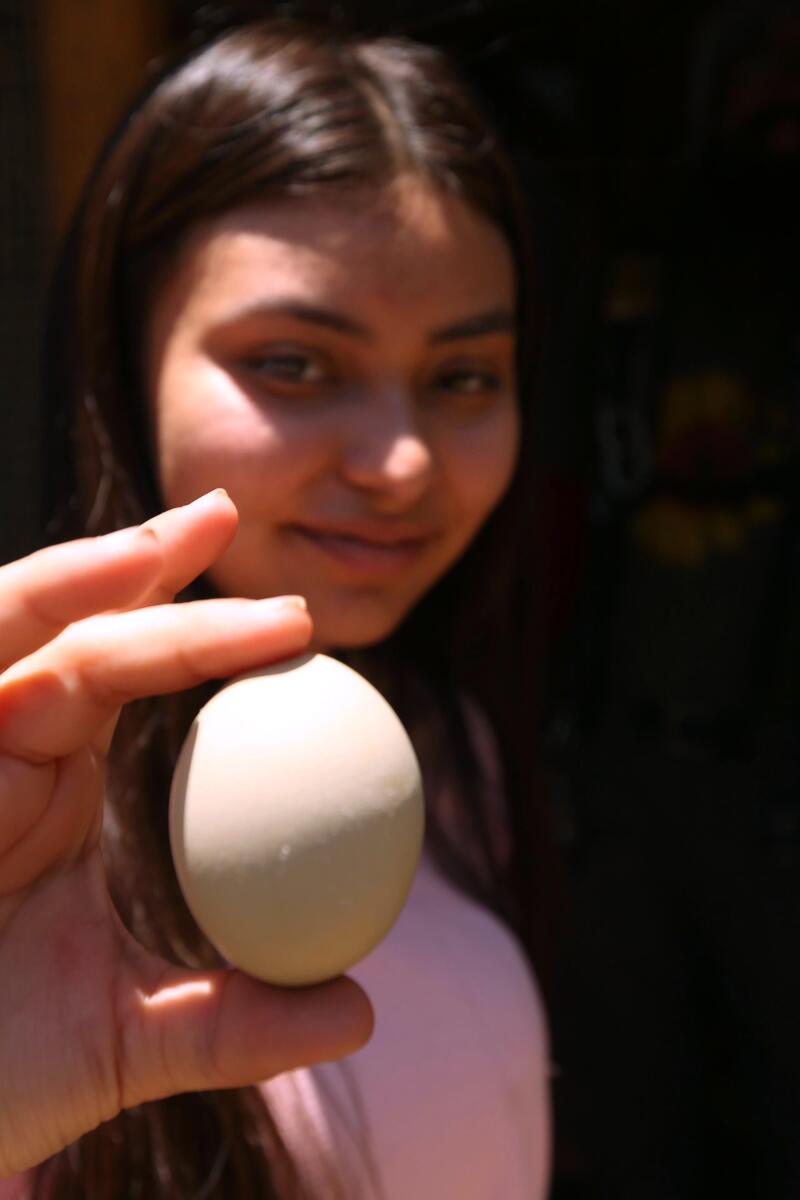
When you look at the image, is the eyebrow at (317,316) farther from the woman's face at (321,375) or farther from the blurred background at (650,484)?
the blurred background at (650,484)

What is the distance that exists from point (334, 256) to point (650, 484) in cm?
222

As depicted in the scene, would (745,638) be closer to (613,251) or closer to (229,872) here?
(613,251)

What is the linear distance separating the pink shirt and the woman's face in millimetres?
320

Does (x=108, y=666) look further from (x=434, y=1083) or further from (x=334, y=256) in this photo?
(x=434, y=1083)

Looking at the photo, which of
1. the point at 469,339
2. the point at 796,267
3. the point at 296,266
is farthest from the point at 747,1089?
the point at 796,267

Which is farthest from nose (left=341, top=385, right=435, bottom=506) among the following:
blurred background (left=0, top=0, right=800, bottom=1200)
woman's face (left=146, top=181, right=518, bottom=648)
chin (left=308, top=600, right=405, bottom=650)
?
blurred background (left=0, top=0, right=800, bottom=1200)

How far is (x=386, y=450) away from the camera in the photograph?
30.9 inches

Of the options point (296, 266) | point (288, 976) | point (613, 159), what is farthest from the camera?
point (613, 159)

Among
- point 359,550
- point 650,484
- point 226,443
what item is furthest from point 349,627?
point 650,484

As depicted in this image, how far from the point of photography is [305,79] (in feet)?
2.73

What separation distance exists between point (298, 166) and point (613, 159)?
196 centimetres

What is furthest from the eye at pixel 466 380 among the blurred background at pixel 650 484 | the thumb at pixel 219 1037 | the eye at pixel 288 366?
the blurred background at pixel 650 484

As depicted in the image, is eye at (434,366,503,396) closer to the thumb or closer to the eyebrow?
the eyebrow

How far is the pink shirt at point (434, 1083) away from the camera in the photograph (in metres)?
0.77
